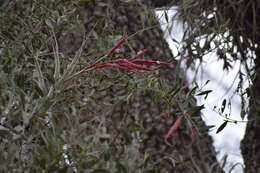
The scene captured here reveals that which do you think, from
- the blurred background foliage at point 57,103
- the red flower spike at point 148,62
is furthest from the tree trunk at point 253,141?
the red flower spike at point 148,62

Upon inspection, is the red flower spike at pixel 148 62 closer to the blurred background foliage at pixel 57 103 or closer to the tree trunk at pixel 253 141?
the blurred background foliage at pixel 57 103

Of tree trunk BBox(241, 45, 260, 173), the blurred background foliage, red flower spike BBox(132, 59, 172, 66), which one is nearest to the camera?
the blurred background foliage

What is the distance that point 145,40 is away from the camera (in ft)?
6.46

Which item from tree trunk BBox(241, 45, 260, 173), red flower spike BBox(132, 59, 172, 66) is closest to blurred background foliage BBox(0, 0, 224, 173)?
red flower spike BBox(132, 59, 172, 66)

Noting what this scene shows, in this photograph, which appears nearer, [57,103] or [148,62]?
[148,62]

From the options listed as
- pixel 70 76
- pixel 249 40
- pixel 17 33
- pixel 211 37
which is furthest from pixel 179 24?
pixel 70 76

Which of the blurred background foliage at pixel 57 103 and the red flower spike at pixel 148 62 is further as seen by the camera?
the red flower spike at pixel 148 62

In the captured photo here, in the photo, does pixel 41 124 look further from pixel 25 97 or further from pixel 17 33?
pixel 17 33

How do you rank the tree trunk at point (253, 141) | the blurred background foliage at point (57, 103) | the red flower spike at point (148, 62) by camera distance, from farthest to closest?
the tree trunk at point (253, 141)
the red flower spike at point (148, 62)
the blurred background foliage at point (57, 103)

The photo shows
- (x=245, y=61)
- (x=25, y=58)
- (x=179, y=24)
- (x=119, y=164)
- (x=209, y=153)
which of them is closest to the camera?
(x=119, y=164)

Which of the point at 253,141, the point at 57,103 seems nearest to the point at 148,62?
the point at 57,103

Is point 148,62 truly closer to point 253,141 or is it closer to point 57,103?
point 57,103

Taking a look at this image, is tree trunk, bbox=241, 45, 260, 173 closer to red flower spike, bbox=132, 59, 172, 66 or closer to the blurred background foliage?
the blurred background foliage

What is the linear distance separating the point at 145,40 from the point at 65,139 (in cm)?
134
